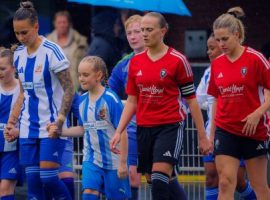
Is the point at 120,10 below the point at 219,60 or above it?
above

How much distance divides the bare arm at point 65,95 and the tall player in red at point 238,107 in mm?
1445

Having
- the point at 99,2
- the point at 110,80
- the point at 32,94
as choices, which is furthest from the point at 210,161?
the point at 99,2

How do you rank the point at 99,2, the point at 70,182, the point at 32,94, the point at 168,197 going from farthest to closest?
the point at 99,2, the point at 70,182, the point at 32,94, the point at 168,197

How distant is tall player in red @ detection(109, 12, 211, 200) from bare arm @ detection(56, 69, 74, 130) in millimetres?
644

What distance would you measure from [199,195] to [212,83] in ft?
9.52

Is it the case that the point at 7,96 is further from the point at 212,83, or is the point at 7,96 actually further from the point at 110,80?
the point at 212,83

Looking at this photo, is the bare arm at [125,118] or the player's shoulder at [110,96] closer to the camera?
the bare arm at [125,118]

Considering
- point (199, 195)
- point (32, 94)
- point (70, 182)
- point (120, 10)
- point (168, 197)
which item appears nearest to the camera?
point (168, 197)

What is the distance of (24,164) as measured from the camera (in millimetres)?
11562

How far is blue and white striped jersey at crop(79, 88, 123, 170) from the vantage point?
36.8 ft

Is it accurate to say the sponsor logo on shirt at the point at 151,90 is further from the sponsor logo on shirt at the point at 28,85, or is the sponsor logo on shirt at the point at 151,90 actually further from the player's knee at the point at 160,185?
the sponsor logo on shirt at the point at 28,85

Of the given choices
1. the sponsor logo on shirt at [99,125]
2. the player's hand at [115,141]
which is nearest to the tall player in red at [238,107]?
the player's hand at [115,141]

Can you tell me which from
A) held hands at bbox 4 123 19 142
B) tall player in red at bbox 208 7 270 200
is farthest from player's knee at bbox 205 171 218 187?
held hands at bbox 4 123 19 142

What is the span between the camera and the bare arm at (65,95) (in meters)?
11.2
